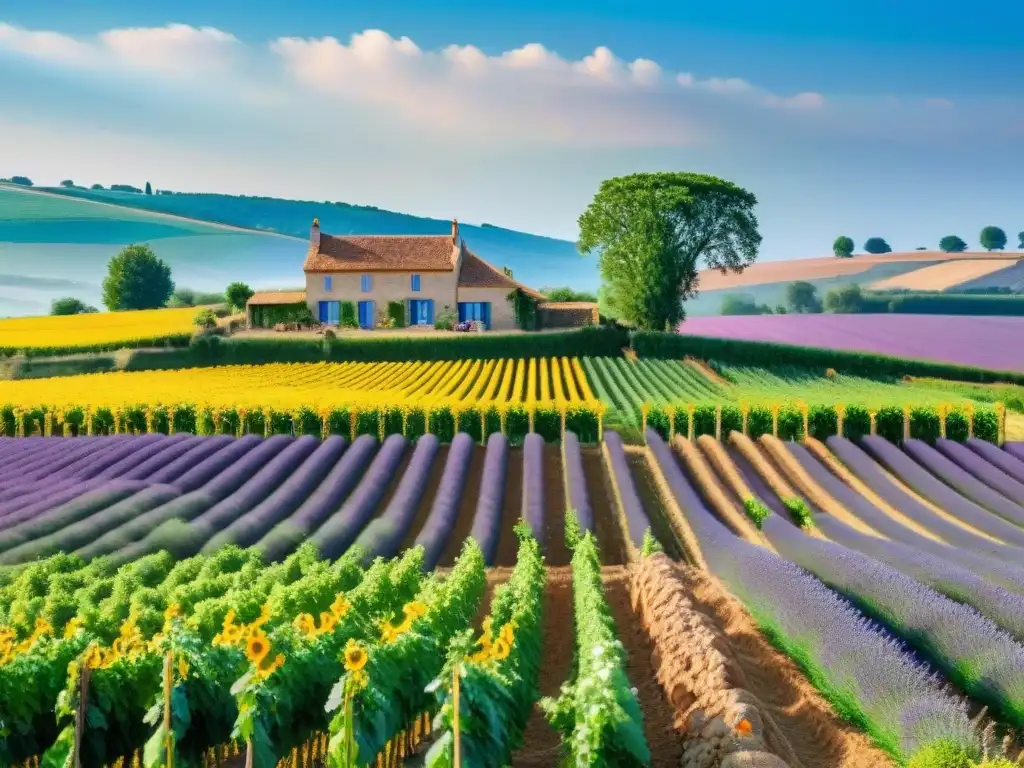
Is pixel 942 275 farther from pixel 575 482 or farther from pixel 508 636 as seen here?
pixel 508 636

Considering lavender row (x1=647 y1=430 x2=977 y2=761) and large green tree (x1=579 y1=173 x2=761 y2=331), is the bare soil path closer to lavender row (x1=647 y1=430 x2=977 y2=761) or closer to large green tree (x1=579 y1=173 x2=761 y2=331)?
lavender row (x1=647 y1=430 x2=977 y2=761)

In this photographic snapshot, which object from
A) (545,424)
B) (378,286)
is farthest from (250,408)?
(378,286)

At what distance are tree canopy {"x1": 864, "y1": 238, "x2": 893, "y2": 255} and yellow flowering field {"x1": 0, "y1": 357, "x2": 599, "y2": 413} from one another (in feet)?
268

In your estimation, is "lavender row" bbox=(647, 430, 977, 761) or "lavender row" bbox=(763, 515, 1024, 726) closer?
"lavender row" bbox=(647, 430, 977, 761)

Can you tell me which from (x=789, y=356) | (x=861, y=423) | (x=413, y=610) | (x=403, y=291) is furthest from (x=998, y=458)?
(x=403, y=291)

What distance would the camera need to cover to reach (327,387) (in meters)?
41.0

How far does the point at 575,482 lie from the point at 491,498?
2.84 meters

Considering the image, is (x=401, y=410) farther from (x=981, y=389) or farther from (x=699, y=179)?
(x=699, y=179)

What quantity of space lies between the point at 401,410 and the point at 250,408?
516 centimetres

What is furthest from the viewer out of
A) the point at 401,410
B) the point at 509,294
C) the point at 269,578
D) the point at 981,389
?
the point at 509,294

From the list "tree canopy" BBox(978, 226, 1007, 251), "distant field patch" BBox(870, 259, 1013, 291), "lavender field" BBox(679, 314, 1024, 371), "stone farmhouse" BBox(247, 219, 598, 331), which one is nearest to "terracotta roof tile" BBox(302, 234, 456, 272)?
"stone farmhouse" BBox(247, 219, 598, 331)

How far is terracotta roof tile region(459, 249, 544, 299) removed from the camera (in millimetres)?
59750

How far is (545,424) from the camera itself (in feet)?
107

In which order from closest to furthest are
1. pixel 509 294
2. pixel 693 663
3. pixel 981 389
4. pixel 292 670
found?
pixel 292 670 < pixel 693 663 < pixel 981 389 < pixel 509 294
